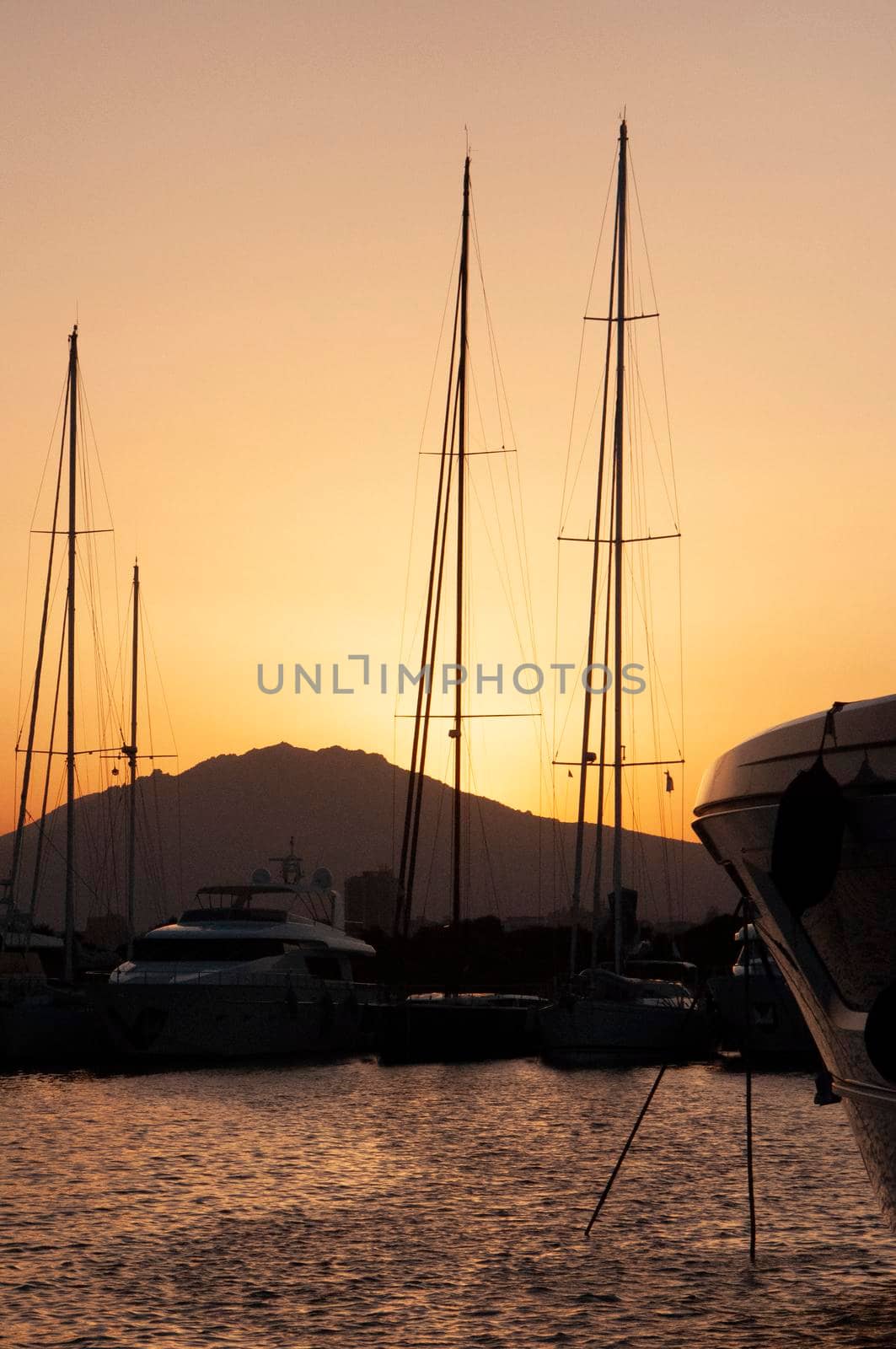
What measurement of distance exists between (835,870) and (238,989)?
23514mm

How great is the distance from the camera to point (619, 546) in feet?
117

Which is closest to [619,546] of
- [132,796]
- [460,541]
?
[460,541]

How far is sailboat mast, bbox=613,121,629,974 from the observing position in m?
32.9

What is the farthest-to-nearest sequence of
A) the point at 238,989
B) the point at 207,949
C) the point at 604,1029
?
the point at 207,949 < the point at 238,989 < the point at 604,1029

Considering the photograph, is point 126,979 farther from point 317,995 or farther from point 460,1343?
point 460,1343

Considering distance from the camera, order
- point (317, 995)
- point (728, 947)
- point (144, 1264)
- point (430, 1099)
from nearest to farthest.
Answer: point (144, 1264) < point (430, 1099) < point (317, 995) < point (728, 947)

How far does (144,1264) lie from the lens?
Result: 1288cm

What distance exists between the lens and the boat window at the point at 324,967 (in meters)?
33.7

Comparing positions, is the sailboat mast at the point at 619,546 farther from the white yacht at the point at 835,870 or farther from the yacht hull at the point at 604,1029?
the white yacht at the point at 835,870

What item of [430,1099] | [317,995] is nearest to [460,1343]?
[430,1099]

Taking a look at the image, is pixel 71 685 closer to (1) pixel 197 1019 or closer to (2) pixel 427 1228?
(1) pixel 197 1019

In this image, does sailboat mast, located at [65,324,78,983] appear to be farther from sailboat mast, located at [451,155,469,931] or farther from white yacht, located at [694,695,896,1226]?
white yacht, located at [694,695,896,1226]

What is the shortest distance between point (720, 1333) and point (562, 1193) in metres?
5.81

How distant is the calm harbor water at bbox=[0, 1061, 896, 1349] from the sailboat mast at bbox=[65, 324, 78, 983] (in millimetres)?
10499
